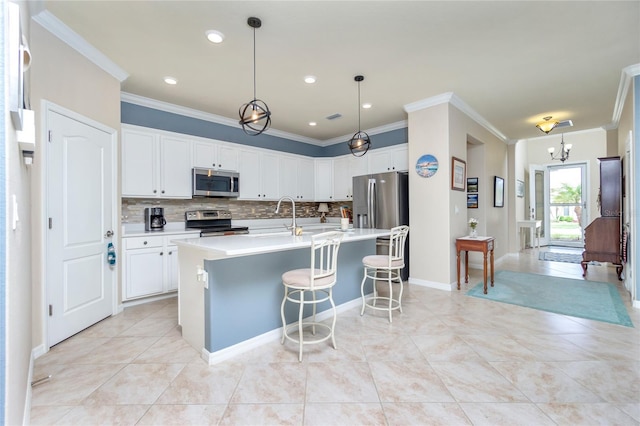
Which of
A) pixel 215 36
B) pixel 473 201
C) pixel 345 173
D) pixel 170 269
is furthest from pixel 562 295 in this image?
pixel 170 269

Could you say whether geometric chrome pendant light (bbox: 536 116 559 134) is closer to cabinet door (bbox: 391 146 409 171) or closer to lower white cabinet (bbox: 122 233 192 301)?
cabinet door (bbox: 391 146 409 171)

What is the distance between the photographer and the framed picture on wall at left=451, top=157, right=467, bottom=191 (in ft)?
13.5

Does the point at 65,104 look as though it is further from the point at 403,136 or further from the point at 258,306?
the point at 403,136

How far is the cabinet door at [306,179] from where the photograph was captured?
5891 millimetres

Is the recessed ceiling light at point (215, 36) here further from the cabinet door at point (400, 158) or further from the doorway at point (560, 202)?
the doorway at point (560, 202)

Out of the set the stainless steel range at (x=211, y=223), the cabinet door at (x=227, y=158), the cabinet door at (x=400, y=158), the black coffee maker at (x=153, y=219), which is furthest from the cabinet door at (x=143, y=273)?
the cabinet door at (x=400, y=158)

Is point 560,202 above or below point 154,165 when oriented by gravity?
below

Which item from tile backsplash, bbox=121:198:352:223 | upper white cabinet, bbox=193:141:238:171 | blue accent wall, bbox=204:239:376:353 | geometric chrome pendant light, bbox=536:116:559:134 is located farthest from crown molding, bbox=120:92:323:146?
geometric chrome pendant light, bbox=536:116:559:134

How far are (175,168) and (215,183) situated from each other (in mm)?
592

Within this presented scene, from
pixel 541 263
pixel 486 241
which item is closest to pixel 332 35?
pixel 486 241

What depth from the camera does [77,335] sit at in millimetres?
2721

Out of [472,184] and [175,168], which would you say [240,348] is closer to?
[175,168]

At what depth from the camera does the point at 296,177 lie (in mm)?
5809

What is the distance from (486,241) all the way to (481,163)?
2175 millimetres
